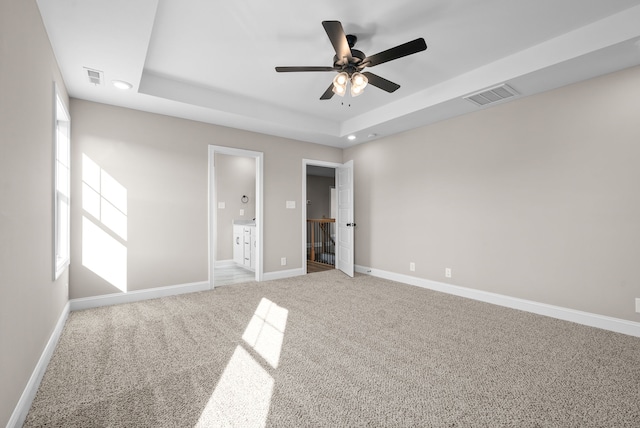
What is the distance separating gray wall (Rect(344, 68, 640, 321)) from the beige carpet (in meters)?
0.54

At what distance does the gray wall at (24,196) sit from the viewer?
1.45m

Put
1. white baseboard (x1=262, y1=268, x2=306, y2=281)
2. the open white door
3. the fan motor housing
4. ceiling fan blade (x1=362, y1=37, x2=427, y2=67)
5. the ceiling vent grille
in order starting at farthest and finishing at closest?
the open white door < white baseboard (x1=262, y1=268, x2=306, y2=281) < the ceiling vent grille < the fan motor housing < ceiling fan blade (x1=362, y1=37, x2=427, y2=67)

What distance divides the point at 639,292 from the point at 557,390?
176 centimetres

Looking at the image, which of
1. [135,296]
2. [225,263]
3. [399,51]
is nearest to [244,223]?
[225,263]

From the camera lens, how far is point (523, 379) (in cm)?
201

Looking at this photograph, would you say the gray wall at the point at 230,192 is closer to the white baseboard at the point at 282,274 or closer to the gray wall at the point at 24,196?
the white baseboard at the point at 282,274

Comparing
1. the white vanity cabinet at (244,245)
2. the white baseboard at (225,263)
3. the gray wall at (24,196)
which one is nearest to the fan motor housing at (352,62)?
the gray wall at (24,196)

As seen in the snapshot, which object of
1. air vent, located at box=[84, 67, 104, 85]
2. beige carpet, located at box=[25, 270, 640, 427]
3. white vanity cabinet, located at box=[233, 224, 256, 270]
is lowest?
beige carpet, located at box=[25, 270, 640, 427]

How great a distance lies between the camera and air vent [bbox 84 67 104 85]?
2910 millimetres

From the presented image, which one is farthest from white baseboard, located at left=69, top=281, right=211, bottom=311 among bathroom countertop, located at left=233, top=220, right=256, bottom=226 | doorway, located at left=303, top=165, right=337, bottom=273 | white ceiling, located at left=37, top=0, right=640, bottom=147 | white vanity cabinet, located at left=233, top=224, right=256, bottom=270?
doorway, located at left=303, top=165, right=337, bottom=273

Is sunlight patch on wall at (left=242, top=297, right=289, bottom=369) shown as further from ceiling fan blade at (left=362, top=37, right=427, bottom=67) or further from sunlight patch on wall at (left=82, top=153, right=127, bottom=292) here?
ceiling fan blade at (left=362, top=37, right=427, bottom=67)

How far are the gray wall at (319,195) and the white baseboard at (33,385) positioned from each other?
7.22 meters

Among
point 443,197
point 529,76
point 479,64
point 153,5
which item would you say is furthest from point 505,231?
point 153,5

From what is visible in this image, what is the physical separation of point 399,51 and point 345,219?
3.54m
